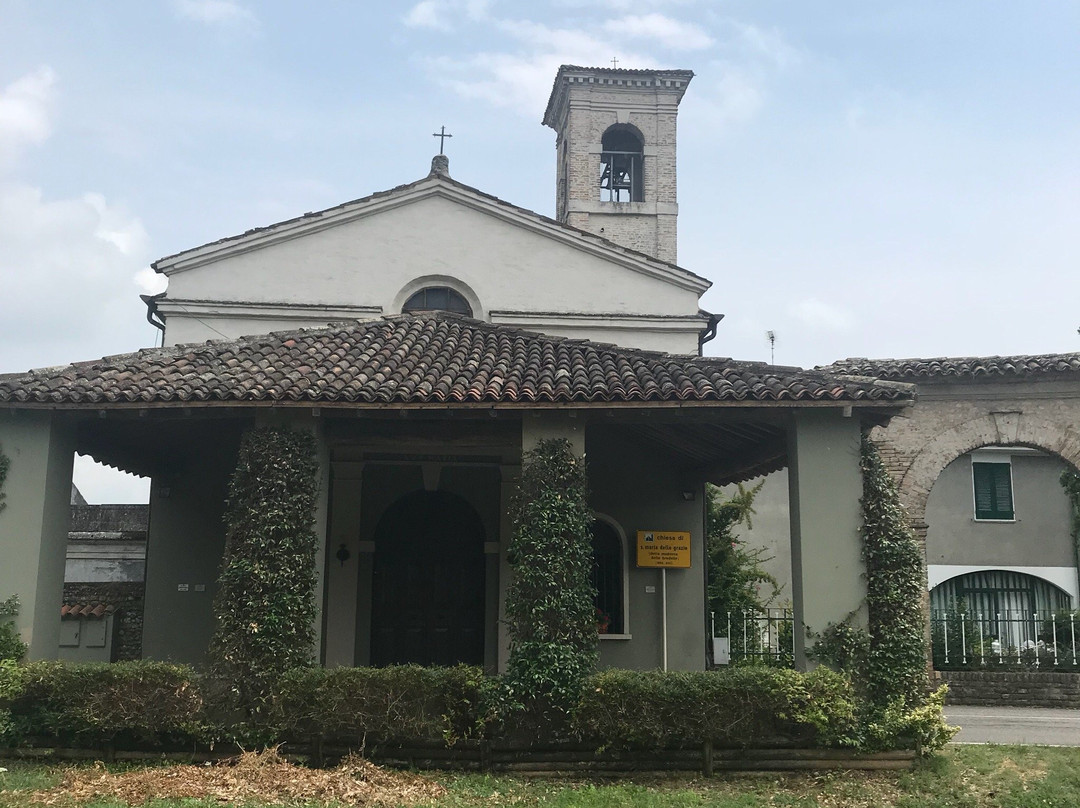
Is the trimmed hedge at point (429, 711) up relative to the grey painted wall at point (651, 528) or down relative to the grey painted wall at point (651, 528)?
down

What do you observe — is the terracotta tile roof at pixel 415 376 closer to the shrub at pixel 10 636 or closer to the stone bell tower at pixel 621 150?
the shrub at pixel 10 636

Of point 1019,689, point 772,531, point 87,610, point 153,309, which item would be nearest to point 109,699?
point 87,610

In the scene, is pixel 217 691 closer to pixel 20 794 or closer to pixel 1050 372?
pixel 20 794

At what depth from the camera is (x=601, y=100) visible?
2788cm

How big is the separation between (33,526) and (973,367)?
46.2 ft

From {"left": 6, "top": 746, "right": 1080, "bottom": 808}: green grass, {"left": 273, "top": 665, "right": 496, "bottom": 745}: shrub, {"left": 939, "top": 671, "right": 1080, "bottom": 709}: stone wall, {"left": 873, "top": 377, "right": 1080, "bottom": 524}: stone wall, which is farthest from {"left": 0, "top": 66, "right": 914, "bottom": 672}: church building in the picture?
{"left": 939, "top": 671, "right": 1080, "bottom": 709}: stone wall

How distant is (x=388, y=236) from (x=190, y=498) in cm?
681

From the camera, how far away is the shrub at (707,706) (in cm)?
938

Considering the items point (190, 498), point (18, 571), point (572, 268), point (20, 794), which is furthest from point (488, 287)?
point (20, 794)

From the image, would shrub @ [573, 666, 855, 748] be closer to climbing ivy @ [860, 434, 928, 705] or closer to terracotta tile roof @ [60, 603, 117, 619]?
climbing ivy @ [860, 434, 928, 705]

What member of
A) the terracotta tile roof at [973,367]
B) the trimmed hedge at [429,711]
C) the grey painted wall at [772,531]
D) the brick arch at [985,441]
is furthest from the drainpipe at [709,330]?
the trimmed hedge at [429,711]

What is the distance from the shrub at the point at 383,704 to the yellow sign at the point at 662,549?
503cm

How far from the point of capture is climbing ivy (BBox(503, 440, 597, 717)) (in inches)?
383

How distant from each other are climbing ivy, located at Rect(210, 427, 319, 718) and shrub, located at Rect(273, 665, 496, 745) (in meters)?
0.35
